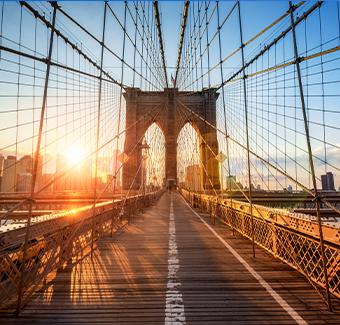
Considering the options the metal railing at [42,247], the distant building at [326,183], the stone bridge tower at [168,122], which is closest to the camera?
the metal railing at [42,247]

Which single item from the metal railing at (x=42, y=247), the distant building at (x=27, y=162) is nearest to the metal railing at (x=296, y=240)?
the metal railing at (x=42, y=247)

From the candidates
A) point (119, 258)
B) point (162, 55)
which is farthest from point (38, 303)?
point (162, 55)

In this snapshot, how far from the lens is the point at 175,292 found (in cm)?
283

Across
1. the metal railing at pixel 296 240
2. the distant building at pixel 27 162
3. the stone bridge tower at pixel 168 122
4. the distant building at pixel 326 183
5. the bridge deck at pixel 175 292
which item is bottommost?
the bridge deck at pixel 175 292

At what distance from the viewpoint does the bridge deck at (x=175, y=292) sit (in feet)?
7.55

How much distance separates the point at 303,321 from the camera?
2.21 metres

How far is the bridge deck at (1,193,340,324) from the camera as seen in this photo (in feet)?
7.55

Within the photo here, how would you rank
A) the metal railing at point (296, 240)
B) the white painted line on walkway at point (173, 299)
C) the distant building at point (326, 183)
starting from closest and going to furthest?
the white painted line on walkway at point (173, 299)
the metal railing at point (296, 240)
the distant building at point (326, 183)

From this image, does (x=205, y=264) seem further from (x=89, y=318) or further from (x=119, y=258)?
(x=89, y=318)

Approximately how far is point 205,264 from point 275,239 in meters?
1.57

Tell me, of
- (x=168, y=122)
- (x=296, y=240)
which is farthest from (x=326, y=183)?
(x=168, y=122)

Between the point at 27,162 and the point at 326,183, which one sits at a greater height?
the point at 27,162

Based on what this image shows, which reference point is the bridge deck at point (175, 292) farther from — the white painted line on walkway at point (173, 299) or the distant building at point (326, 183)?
the distant building at point (326, 183)

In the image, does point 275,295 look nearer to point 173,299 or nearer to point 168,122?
point 173,299
